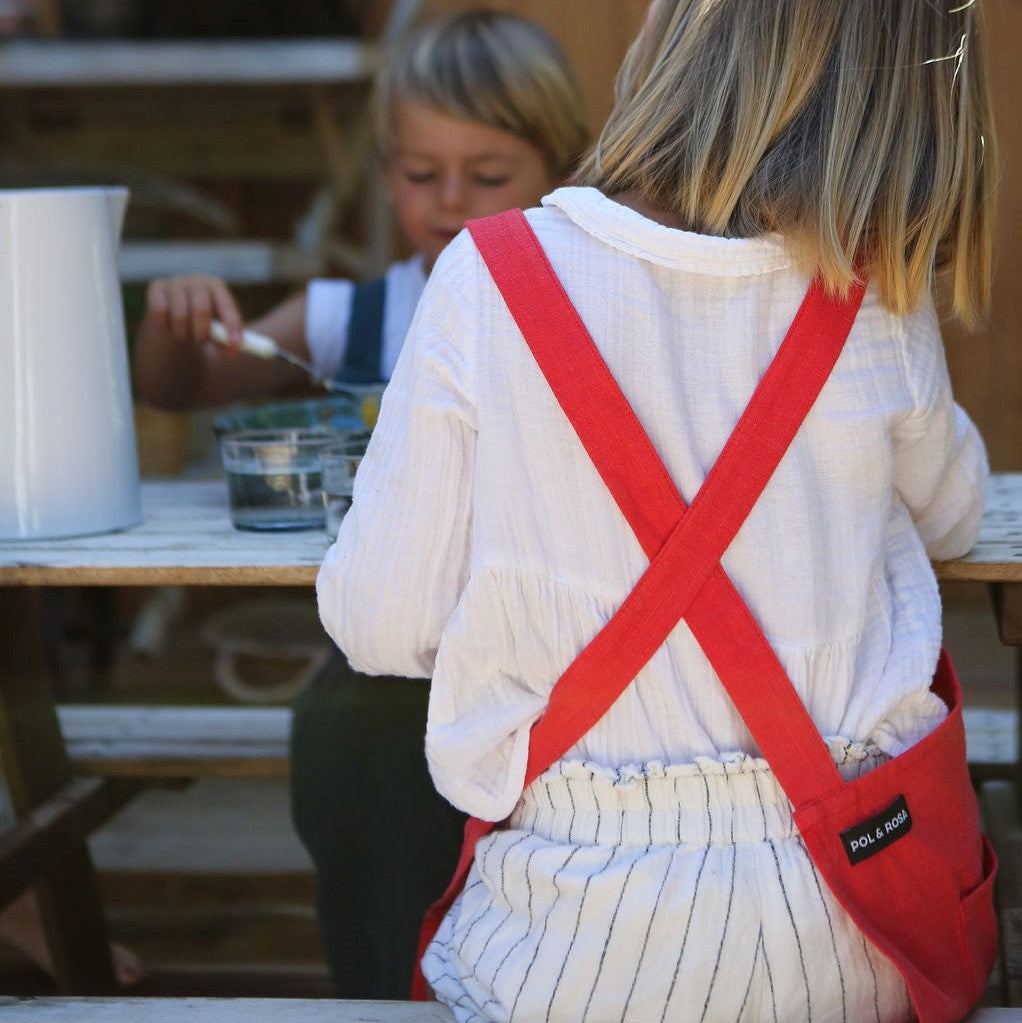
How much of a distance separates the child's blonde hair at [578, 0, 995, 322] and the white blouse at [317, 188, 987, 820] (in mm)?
41

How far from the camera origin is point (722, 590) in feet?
3.39

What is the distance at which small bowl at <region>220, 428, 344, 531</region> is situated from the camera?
138cm


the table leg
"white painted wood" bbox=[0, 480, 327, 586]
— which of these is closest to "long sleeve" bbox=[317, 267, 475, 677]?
A: "white painted wood" bbox=[0, 480, 327, 586]

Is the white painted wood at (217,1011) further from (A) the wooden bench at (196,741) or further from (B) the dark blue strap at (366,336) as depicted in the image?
(B) the dark blue strap at (366,336)

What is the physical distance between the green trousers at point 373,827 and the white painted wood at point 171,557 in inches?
11.4

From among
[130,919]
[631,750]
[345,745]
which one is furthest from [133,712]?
[631,750]

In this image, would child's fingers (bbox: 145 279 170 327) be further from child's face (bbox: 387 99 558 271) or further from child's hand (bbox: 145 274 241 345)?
child's face (bbox: 387 99 558 271)

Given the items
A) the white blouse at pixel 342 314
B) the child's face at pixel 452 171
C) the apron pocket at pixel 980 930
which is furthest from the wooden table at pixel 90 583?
the child's face at pixel 452 171

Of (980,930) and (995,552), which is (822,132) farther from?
(980,930)

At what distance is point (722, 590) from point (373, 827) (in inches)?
26.6

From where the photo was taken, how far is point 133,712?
2.06m

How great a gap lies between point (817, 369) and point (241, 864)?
5.21 feet

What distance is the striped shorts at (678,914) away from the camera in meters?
1.02

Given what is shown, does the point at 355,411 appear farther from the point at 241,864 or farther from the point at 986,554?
the point at 241,864
